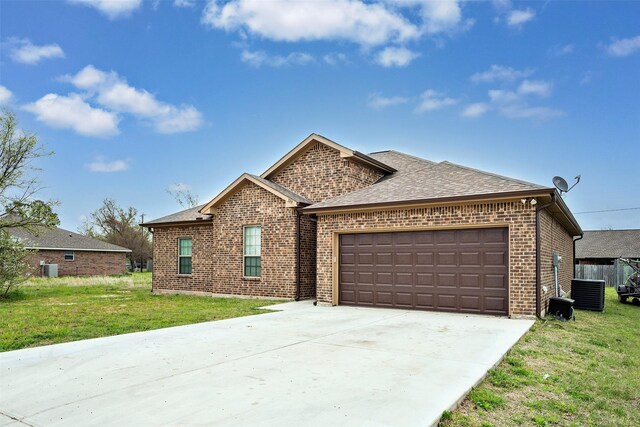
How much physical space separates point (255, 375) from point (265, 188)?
10.5 meters

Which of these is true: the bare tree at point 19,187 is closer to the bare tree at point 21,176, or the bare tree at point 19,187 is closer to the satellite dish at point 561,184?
the bare tree at point 21,176

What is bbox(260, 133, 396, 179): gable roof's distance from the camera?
16047 millimetres

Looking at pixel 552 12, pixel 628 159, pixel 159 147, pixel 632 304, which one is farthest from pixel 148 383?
pixel 628 159

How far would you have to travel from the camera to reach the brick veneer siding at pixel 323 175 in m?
16.2

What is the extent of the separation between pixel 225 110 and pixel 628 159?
29397 millimetres

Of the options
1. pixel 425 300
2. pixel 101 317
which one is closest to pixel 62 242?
pixel 101 317

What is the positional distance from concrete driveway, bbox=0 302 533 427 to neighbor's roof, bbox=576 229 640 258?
116 ft

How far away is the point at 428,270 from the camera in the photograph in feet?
38.8

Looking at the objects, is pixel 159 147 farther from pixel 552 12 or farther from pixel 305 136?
pixel 552 12

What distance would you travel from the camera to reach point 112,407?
4.45 meters

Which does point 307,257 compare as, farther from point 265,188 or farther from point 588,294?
point 588,294

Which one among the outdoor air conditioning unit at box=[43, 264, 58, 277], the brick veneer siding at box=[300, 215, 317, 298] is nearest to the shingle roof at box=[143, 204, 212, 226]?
the brick veneer siding at box=[300, 215, 317, 298]

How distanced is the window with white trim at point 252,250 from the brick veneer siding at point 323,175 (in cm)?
229

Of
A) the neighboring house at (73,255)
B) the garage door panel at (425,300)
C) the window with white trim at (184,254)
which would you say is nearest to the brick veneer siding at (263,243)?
the window with white trim at (184,254)
